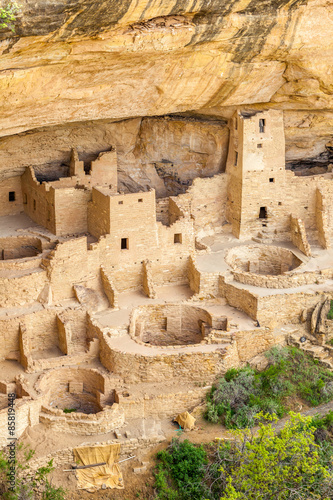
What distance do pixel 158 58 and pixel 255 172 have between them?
230 inches

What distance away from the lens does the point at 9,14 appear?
551 inches

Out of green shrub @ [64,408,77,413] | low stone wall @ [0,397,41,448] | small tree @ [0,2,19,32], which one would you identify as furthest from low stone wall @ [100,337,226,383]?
small tree @ [0,2,19,32]

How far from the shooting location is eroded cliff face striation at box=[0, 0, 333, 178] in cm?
1562

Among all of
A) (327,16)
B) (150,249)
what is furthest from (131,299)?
(327,16)

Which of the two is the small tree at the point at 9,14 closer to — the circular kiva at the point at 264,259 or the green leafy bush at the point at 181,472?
the green leafy bush at the point at 181,472

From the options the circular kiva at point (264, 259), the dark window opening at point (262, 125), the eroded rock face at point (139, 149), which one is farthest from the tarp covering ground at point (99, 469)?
the dark window opening at point (262, 125)

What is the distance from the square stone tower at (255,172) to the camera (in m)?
22.8

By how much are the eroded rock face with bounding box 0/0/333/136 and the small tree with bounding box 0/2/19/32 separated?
192 mm

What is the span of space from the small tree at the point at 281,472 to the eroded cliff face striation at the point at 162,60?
318 inches

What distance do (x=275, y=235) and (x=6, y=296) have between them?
8.12 m

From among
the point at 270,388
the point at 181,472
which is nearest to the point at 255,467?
the point at 181,472

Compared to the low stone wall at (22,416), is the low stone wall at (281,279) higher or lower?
higher

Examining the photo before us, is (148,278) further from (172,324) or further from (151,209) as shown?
(151,209)

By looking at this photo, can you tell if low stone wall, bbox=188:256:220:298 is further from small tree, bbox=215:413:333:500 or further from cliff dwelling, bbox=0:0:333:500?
small tree, bbox=215:413:333:500
